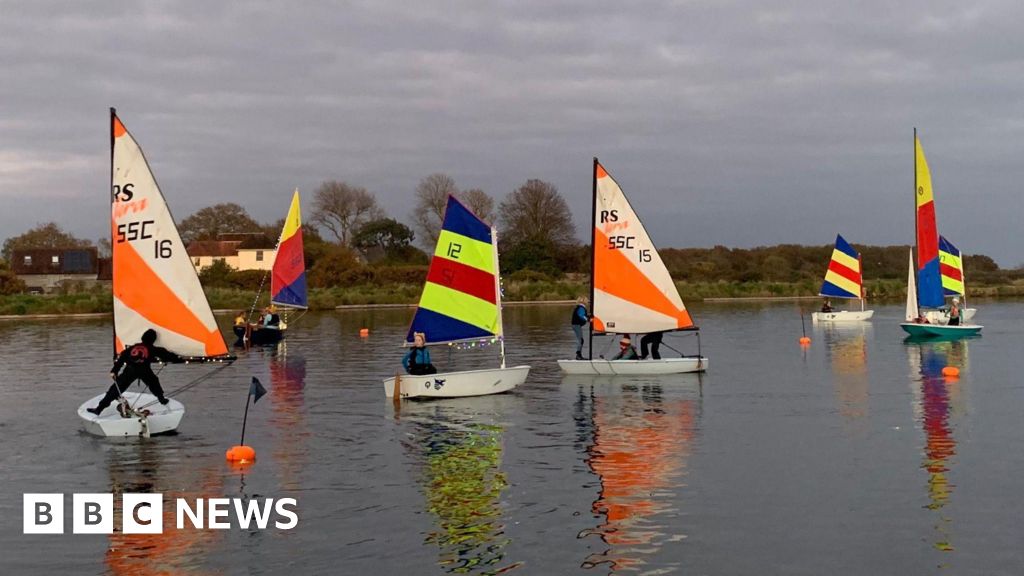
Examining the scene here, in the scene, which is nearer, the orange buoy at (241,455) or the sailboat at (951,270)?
the orange buoy at (241,455)

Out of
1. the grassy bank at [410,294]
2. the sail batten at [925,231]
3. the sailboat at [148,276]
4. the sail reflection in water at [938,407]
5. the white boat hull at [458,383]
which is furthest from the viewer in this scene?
the grassy bank at [410,294]

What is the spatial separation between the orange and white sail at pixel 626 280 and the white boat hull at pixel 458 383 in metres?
5.41

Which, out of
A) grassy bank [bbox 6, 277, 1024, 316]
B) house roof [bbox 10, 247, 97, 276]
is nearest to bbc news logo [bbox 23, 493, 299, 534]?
grassy bank [bbox 6, 277, 1024, 316]

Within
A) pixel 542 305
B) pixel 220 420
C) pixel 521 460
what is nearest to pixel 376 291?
pixel 542 305

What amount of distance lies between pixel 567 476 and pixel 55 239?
138 meters

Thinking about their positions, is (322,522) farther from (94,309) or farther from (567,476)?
(94,309)

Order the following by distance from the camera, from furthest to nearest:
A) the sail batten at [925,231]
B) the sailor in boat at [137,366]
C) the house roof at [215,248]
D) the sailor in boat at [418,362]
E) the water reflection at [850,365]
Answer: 1. the house roof at [215,248]
2. the sail batten at [925,231]
3. the sailor in boat at [418,362]
4. the water reflection at [850,365]
5. the sailor in boat at [137,366]

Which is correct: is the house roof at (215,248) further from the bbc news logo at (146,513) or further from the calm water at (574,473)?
the bbc news logo at (146,513)

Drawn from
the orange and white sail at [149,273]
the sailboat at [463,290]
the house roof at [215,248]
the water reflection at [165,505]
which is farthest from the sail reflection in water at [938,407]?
the house roof at [215,248]

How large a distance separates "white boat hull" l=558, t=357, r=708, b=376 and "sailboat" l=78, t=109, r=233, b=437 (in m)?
13.1

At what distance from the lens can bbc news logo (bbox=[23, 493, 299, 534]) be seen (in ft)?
47.7

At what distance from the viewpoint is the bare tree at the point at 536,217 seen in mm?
123062

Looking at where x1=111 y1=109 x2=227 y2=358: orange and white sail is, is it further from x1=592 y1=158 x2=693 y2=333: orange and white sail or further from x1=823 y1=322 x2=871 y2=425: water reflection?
x1=823 y1=322 x2=871 y2=425: water reflection

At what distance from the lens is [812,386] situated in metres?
30.2
